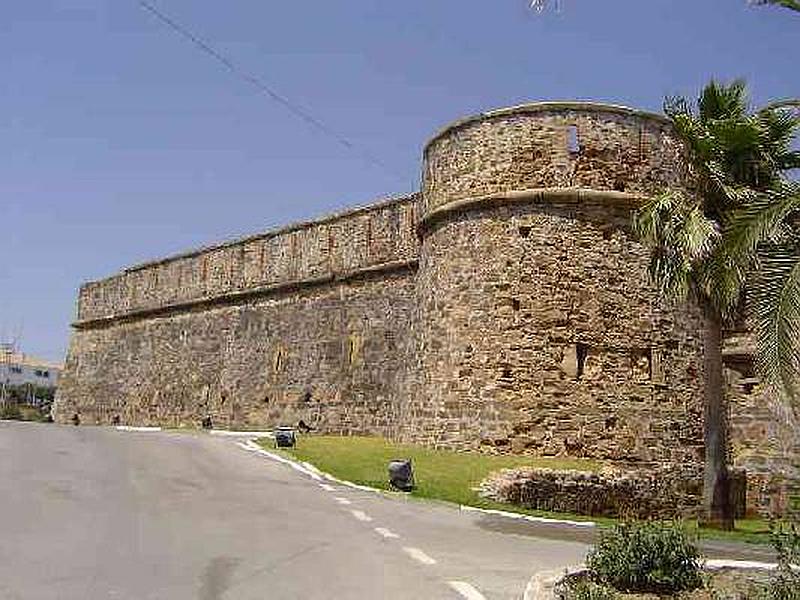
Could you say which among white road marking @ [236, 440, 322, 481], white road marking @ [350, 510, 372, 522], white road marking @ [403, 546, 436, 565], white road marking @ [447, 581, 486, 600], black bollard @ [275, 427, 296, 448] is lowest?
white road marking @ [447, 581, 486, 600]

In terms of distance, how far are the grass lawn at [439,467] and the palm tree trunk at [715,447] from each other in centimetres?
41

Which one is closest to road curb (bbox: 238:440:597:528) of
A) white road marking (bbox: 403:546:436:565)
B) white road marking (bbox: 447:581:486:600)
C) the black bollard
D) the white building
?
the black bollard

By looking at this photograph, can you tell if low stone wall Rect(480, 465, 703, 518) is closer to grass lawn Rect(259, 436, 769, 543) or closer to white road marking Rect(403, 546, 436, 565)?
grass lawn Rect(259, 436, 769, 543)

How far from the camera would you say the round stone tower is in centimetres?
2027

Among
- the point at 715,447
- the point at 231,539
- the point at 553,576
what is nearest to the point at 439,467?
the point at 715,447

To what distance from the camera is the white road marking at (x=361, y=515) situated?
12354 mm

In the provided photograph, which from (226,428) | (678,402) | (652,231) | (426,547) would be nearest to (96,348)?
(226,428)

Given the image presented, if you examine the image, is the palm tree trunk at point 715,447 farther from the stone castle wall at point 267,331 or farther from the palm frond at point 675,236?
the stone castle wall at point 267,331

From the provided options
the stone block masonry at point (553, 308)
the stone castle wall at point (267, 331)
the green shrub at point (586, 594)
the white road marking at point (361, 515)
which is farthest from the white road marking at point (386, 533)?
the stone castle wall at point (267, 331)

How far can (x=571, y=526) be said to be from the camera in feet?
46.3

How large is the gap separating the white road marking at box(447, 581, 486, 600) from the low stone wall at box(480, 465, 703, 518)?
8.23 metres

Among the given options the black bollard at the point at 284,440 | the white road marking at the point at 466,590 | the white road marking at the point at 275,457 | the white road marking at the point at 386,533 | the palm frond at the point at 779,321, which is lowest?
the white road marking at the point at 466,590

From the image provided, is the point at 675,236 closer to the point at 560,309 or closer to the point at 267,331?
the point at 560,309

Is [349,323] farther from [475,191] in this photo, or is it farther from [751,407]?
[751,407]
